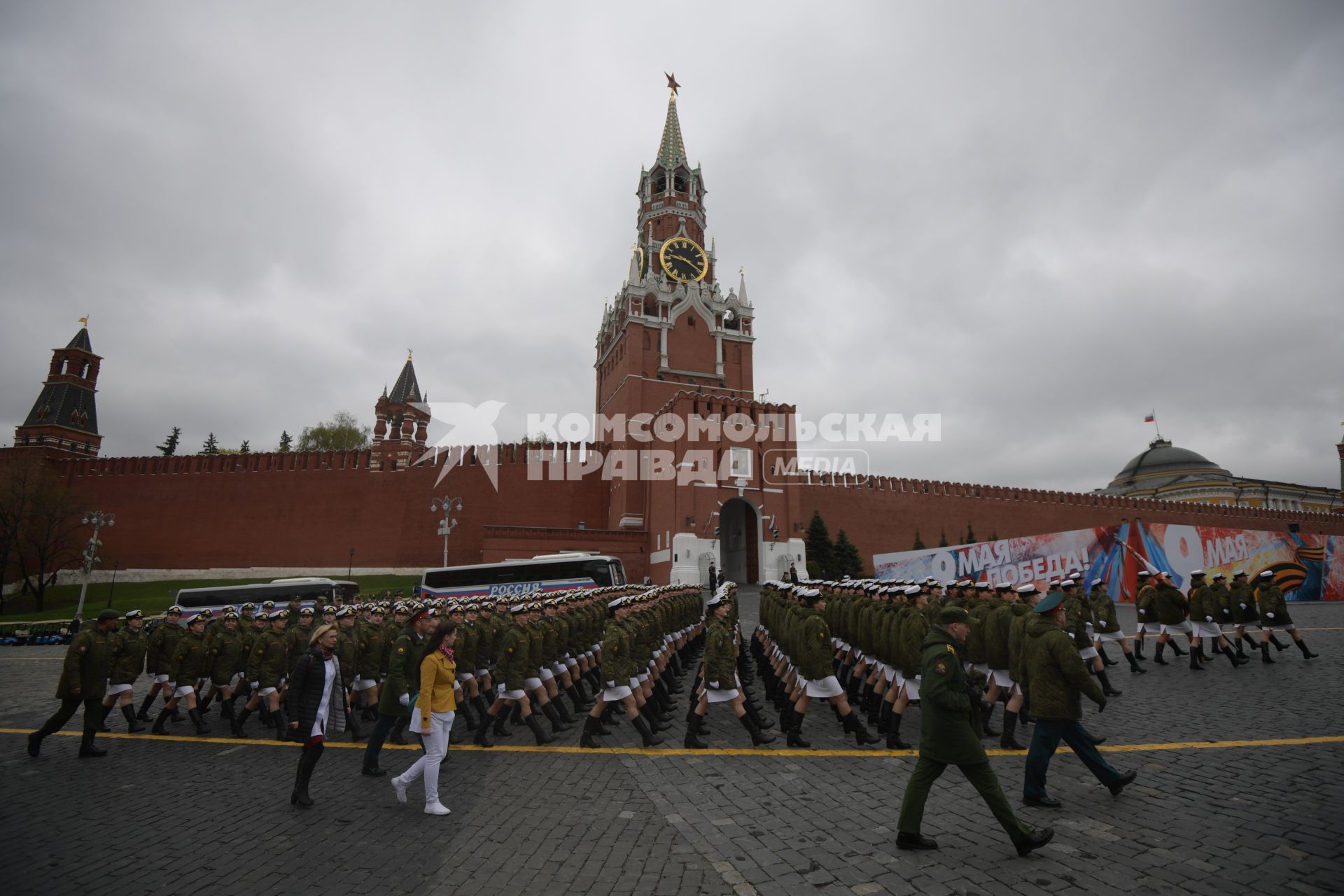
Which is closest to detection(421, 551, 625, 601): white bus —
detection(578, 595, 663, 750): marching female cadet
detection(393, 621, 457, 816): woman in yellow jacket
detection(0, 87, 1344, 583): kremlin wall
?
detection(0, 87, 1344, 583): kremlin wall

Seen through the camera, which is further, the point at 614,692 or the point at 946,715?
the point at 614,692

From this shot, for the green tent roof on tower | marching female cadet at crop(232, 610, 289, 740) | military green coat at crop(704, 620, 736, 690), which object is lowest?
marching female cadet at crop(232, 610, 289, 740)

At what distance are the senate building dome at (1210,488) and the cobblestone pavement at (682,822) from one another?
65026 mm

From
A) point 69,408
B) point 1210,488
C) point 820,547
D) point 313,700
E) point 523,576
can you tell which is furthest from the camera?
point 1210,488

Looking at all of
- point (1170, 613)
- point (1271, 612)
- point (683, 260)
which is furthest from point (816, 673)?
point (683, 260)

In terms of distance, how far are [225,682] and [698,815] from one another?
284 inches

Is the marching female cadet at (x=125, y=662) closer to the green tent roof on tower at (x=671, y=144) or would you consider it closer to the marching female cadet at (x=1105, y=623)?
A: the marching female cadet at (x=1105, y=623)

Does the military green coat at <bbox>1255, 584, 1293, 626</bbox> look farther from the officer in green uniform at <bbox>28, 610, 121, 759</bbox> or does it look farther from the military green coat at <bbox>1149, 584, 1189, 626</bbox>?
the officer in green uniform at <bbox>28, 610, 121, 759</bbox>

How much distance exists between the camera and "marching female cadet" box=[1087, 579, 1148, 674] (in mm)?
10219

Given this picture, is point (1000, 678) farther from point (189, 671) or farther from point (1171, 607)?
point (189, 671)

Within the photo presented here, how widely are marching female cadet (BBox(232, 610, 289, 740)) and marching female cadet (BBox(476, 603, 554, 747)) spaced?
2.87 metres

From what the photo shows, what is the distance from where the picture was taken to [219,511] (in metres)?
32.4

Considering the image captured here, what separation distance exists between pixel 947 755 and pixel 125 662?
910 cm

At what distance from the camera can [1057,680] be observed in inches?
194
